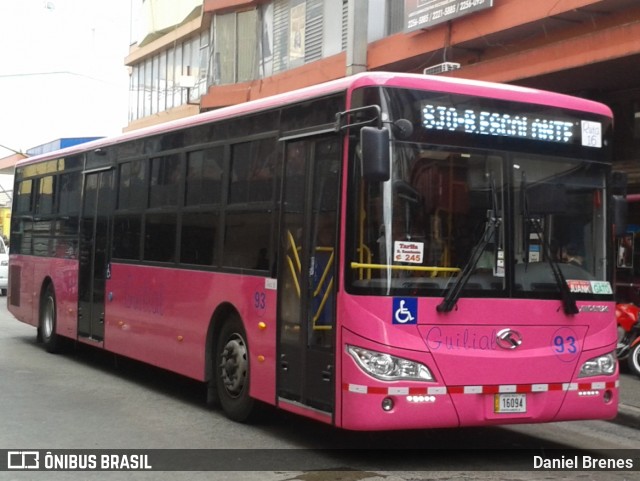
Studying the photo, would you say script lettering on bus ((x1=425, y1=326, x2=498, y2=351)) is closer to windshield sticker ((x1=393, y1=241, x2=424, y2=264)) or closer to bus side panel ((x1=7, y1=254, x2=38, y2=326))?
windshield sticker ((x1=393, y1=241, x2=424, y2=264))

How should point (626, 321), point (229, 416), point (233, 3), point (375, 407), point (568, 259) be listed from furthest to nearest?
point (233, 3), point (626, 321), point (229, 416), point (568, 259), point (375, 407)

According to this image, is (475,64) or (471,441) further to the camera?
(475,64)

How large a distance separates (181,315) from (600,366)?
14.8 ft

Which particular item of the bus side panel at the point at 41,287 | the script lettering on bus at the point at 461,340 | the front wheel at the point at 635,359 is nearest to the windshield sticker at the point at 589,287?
the script lettering on bus at the point at 461,340

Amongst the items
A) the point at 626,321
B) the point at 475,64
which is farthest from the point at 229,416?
the point at 475,64

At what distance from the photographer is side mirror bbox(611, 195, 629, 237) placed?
8156 millimetres

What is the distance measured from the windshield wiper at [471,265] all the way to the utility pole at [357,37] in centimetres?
1175

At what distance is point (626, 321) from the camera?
42.1 ft

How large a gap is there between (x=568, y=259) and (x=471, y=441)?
6.54 ft

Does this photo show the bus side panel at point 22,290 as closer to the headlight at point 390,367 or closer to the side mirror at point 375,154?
the headlight at point 390,367

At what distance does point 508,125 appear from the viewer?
25.2 ft

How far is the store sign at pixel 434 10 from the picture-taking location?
50.8ft

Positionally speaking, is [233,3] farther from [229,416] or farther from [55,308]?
[229,416]

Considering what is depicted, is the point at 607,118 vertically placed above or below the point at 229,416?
above
